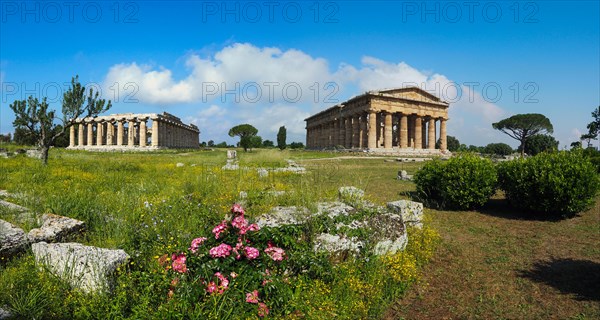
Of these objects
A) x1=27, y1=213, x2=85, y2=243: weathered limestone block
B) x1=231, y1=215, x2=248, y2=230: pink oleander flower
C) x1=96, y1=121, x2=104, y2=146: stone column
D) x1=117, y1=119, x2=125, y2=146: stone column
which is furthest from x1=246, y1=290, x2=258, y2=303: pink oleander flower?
x1=96, y1=121, x2=104, y2=146: stone column

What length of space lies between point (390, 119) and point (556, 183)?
36.9 meters

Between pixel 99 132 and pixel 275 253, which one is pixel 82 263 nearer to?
pixel 275 253

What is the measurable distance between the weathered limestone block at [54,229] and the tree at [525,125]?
69932mm

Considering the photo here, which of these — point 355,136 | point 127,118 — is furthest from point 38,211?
point 127,118

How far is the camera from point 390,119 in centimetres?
4378

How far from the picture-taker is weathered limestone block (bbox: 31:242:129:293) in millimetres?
3336

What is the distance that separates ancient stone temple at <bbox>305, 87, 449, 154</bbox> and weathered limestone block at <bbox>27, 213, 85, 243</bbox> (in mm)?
38417

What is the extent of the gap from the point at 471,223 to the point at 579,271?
2816mm

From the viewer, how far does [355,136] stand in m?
47.9

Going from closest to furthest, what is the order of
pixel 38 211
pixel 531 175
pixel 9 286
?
pixel 9 286 < pixel 38 211 < pixel 531 175

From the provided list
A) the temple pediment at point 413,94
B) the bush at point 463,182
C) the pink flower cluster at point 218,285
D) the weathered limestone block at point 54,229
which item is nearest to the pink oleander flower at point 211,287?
the pink flower cluster at point 218,285

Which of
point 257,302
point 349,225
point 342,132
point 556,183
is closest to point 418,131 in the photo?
point 342,132

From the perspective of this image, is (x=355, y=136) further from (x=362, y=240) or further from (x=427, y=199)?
(x=362, y=240)

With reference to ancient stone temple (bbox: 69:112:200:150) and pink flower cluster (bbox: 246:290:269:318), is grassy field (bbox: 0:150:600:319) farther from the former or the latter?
ancient stone temple (bbox: 69:112:200:150)
